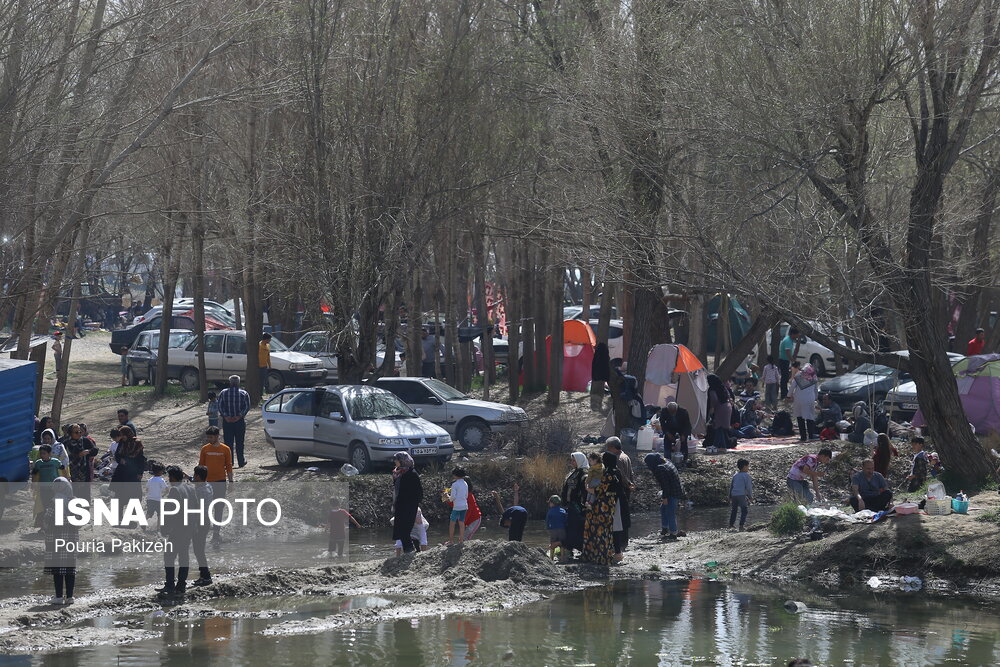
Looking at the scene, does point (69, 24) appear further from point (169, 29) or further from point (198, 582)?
point (198, 582)

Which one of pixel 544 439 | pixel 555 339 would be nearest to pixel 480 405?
pixel 544 439

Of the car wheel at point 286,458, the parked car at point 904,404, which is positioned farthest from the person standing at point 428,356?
the parked car at point 904,404

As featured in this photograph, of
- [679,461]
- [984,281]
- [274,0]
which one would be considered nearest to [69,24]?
[274,0]

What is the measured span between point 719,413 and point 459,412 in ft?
16.6

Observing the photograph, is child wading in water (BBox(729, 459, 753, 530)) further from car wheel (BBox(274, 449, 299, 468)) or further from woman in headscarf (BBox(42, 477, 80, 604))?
woman in headscarf (BBox(42, 477, 80, 604))

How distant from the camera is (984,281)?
81.7 feet

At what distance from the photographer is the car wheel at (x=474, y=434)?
77.7ft

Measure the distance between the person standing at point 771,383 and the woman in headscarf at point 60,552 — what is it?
61.6 ft

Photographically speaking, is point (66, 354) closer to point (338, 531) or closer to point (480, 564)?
point (338, 531)

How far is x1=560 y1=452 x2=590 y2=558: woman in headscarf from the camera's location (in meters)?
16.0

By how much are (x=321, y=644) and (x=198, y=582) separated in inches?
115

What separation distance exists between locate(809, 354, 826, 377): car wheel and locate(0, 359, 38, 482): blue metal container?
2368 cm

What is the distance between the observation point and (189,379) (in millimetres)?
32312

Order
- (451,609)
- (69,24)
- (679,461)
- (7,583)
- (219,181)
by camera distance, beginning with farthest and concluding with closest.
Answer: (219,181) → (679,461) → (69,24) → (7,583) → (451,609)
